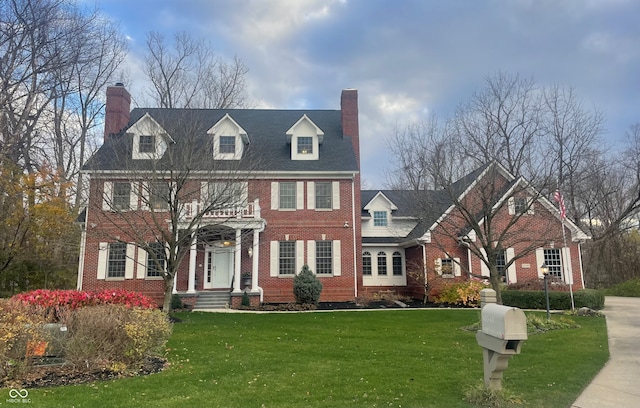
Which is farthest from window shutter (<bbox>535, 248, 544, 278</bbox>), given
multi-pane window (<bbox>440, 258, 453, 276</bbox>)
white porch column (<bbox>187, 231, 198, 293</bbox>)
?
white porch column (<bbox>187, 231, 198, 293</bbox>)

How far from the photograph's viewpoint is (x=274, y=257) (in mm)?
20219

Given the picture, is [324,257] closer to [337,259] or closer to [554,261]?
[337,259]

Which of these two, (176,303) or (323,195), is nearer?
(176,303)

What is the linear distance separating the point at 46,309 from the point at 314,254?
43.7 ft

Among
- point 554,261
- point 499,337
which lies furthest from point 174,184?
point 554,261

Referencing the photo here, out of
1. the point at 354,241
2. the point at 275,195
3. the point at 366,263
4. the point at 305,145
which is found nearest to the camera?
the point at 354,241

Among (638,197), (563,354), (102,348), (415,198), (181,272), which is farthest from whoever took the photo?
(638,197)

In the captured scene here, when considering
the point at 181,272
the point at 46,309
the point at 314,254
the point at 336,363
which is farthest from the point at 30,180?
the point at 336,363

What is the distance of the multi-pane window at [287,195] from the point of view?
20.7 meters

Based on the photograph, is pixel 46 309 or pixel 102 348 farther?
pixel 46 309

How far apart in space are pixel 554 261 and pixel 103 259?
22.2 meters

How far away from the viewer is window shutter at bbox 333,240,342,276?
66.7 feet

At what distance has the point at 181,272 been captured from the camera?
64.8 feet

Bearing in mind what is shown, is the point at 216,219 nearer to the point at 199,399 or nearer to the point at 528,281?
the point at 199,399
